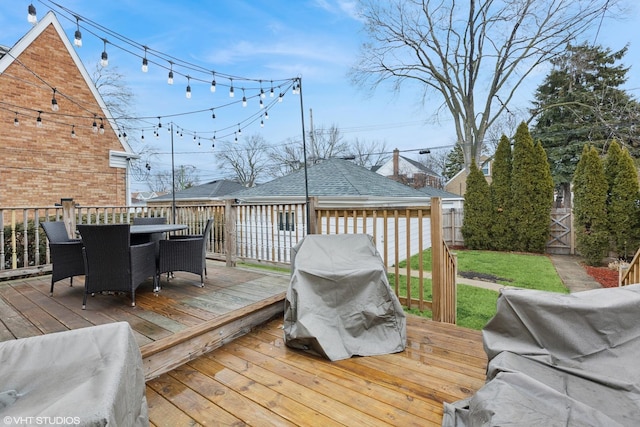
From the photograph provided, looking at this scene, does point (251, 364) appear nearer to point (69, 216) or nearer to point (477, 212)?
point (69, 216)

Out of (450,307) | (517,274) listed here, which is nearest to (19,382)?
(450,307)

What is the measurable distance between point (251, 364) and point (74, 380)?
4.39 ft

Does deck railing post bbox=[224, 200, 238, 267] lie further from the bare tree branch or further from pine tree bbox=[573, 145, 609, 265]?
the bare tree branch

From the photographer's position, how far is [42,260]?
14.8 feet

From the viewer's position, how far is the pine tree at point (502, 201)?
34.5 feet

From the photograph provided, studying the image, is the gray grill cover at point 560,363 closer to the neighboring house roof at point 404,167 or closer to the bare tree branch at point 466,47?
the bare tree branch at point 466,47

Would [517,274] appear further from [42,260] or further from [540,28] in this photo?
[540,28]

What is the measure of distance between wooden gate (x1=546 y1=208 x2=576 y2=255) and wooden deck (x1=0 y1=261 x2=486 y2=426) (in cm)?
979

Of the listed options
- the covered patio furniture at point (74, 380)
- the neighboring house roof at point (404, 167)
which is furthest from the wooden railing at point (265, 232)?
the neighboring house roof at point (404, 167)

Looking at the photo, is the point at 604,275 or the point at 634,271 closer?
the point at 634,271

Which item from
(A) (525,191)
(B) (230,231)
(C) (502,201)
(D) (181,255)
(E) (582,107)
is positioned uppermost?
(E) (582,107)

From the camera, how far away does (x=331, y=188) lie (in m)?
8.87

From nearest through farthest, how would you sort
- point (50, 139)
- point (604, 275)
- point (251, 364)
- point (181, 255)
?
point (251, 364) < point (181, 255) < point (604, 275) < point (50, 139)

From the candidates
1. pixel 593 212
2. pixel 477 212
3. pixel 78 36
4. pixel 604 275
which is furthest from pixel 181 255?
pixel 477 212
